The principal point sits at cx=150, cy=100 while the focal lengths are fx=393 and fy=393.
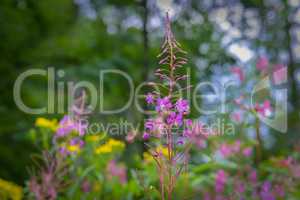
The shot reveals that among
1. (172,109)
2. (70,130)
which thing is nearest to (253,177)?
(70,130)

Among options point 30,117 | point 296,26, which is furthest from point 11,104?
point 296,26

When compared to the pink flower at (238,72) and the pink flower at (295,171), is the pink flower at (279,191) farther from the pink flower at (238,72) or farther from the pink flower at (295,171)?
the pink flower at (238,72)

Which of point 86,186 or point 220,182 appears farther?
point 220,182

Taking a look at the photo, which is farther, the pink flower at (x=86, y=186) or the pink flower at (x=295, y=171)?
the pink flower at (x=295, y=171)

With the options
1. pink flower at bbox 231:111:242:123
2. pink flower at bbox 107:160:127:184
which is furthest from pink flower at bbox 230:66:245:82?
pink flower at bbox 107:160:127:184

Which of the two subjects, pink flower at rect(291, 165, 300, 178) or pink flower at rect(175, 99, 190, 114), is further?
pink flower at rect(291, 165, 300, 178)

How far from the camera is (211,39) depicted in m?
4.01

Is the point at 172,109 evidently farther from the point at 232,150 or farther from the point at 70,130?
the point at 232,150

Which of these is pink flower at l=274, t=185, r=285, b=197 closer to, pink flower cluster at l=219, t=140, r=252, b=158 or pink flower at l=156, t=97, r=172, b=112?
pink flower cluster at l=219, t=140, r=252, b=158

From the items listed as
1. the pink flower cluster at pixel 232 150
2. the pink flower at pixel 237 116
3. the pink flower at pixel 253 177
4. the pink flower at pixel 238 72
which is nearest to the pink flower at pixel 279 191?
the pink flower at pixel 253 177

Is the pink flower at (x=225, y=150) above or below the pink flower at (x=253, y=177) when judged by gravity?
above

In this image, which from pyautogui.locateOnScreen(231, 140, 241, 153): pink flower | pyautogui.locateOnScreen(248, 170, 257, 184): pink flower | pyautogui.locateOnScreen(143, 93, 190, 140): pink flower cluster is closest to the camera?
pyautogui.locateOnScreen(143, 93, 190, 140): pink flower cluster

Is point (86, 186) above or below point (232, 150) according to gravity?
below

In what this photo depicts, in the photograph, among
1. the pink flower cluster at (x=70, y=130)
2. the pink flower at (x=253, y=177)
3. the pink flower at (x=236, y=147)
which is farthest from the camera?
the pink flower at (x=236, y=147)
